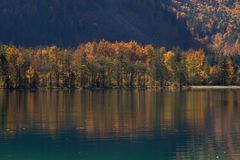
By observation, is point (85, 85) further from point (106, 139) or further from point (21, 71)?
point (106, 139)

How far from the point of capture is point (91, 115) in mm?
85938

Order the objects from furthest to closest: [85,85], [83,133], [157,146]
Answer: [85,85]
[83,133]
[157,146]

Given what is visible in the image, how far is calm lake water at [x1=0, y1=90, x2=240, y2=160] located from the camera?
162 feet

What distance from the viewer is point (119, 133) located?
206ft

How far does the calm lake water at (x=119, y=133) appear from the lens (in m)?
49.3

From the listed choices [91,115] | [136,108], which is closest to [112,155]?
[91,115]

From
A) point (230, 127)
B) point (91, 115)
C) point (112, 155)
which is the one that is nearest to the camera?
point (112, 155)

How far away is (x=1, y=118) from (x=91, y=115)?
1386cm

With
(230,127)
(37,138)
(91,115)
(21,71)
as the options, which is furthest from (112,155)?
(21,71)

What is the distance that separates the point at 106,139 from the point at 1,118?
27.1 m

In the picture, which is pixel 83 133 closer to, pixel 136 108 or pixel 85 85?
pixel 136 108

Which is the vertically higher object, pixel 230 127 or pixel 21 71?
pixel 21 71

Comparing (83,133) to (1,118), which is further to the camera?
(1,118)

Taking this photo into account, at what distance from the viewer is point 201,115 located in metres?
86.9
